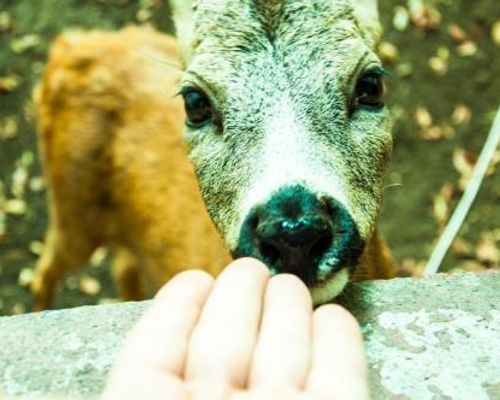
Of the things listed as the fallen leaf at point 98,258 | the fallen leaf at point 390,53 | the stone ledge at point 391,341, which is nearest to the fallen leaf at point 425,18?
the fallen leaf at point 390,53

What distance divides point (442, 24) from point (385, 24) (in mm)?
429

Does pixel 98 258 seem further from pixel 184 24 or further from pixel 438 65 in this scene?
pixel 184 24

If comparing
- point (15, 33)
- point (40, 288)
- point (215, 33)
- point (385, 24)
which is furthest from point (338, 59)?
point (15, 33)

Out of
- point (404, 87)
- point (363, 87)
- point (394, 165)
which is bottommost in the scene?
point (394, 165)

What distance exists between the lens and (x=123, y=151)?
14.0 ft

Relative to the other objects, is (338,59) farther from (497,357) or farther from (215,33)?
(497,357)

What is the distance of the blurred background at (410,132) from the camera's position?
18.5ft

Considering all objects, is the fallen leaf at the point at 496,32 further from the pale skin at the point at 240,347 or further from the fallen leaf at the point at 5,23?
the pale skin at the point at 240,347

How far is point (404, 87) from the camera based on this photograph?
19.9 ft

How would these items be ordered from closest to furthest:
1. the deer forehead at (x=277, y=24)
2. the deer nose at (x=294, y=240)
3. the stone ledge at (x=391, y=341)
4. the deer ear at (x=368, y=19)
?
the stone ledge at (x=391, y=341), the deer nose at (x=294, y=240), the deer forehead at (x=277, y=24), the deer ear at (x=368, y=19)

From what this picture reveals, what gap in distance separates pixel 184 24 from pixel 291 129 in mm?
947

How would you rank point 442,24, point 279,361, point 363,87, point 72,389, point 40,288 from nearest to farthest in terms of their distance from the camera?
point 279,361, point 72,389, point 363,87, point 40,288, point 442,24

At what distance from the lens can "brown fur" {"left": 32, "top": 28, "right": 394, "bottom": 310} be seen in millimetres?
4047

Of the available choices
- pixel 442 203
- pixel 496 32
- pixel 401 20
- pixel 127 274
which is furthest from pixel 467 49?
pixel 127 274
